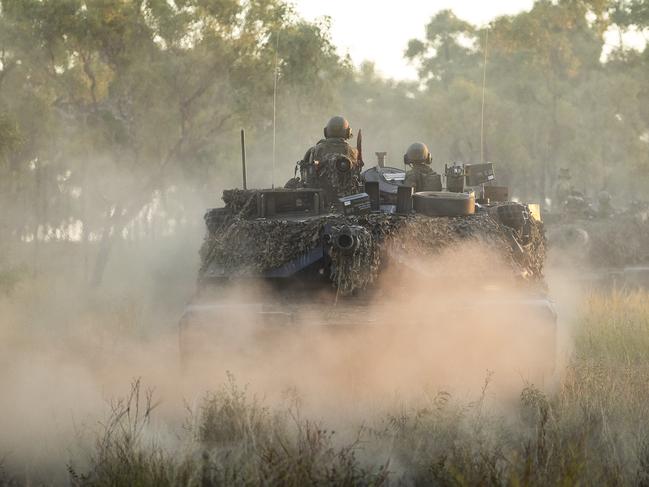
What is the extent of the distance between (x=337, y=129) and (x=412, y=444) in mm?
5513

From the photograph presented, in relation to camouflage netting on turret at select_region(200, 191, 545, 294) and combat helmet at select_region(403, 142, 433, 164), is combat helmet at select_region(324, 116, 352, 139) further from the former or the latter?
camouflage netting on turret at select_region(200, 191, 545, 294)

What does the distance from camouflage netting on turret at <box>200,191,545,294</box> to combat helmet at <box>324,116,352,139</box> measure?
190 centimetres

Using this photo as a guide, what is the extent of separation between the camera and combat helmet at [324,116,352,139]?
12.5 m

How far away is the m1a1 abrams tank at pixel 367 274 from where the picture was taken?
9.41 meters

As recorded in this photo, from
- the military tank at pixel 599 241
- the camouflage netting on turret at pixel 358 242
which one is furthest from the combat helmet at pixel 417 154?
the military tank at pixel 599 241

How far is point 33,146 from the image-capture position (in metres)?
31.4

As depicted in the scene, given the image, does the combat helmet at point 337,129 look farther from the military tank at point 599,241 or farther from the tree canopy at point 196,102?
the military tank at point 599,241

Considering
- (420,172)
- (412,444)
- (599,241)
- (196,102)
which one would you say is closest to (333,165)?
(420,172)

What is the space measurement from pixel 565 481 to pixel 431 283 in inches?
168

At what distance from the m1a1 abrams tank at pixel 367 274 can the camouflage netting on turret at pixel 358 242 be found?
13 millimetres

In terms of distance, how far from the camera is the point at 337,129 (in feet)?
41.1

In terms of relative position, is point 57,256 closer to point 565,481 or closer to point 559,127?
point 559,127

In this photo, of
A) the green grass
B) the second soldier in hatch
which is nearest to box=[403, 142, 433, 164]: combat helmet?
the second soldier in hatch

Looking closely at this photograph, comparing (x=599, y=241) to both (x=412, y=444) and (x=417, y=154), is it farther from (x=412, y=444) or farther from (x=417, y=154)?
(x=412, y=444)
